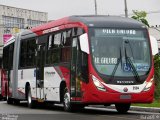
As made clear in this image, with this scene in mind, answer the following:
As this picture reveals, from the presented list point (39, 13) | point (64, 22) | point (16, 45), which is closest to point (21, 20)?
point (39, 13)

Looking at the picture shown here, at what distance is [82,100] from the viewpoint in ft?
68.7

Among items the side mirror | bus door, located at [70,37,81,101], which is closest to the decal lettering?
the side mirror

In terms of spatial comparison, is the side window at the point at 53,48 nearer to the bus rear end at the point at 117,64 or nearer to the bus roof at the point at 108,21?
the bus roof at the point at 108,21

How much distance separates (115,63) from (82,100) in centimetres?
172

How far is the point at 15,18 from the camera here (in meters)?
109

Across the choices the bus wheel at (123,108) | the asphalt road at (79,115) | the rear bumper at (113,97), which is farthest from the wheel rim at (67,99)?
the bus wheel at (123,108)

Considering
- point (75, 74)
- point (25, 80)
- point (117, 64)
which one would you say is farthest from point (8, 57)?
point (117, 64)

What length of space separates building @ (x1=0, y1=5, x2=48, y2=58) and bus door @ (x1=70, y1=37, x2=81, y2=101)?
81244mm

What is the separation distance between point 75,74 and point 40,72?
446cm

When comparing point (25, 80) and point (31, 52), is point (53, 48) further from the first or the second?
point (25, 80)

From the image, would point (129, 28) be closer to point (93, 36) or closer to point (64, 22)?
point (93, 36)

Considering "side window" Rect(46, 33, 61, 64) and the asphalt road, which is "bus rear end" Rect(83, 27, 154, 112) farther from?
"side window" Rect(46, 33, 61, 64)

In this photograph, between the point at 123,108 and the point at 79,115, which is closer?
the point at 79,115

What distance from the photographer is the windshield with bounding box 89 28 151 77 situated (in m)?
20.6
